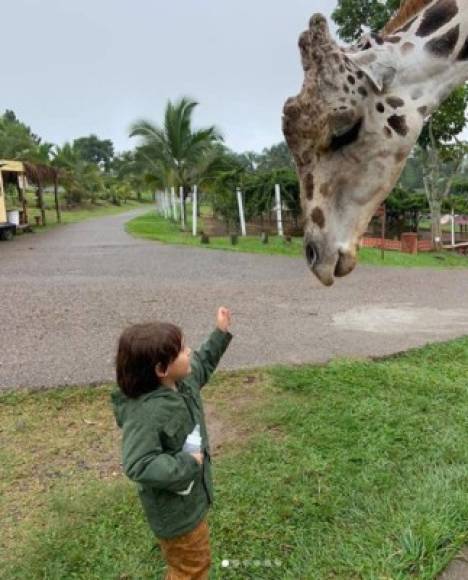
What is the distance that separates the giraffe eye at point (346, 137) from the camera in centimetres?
213

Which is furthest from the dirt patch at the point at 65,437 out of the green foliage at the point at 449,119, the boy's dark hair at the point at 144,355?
the green foliage at the point at 449,119

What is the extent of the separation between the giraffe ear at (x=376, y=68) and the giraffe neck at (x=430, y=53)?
0.03 metres

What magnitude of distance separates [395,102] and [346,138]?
0.29 meters

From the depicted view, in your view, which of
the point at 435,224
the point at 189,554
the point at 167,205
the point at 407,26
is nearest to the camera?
the point at 189,554

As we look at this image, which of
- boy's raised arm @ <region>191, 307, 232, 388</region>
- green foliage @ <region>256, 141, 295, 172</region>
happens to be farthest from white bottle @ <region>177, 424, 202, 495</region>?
green foliage @ <region>256, 141, 295, 172</region>

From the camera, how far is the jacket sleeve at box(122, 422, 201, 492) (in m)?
1.73

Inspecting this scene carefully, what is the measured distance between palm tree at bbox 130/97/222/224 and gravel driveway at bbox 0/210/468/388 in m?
10.9

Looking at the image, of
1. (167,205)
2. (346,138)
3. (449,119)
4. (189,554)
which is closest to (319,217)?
(346,138)

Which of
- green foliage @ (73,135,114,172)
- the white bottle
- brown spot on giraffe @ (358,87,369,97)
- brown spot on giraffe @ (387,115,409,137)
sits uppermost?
green foliage @ (73,135,114,172)

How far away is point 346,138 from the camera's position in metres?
2.17

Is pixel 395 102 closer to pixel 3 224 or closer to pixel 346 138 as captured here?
pixel 346 138

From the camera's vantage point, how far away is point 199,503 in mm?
1963

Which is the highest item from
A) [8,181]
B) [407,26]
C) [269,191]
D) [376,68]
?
[8,181]

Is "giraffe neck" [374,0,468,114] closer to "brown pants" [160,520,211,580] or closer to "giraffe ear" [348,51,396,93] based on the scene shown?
"giraffe ear" [348,51,396,93]
